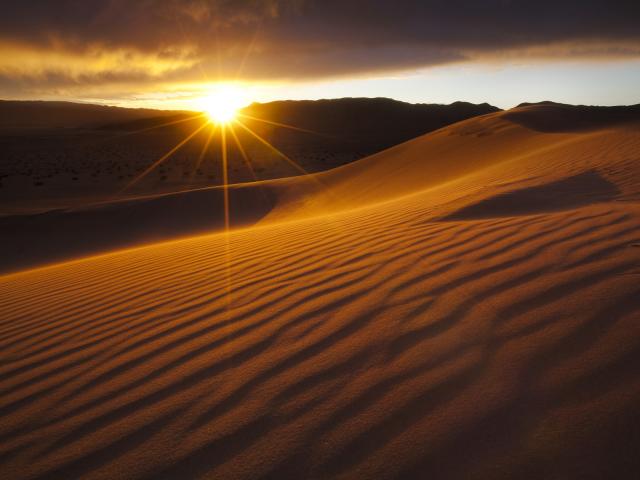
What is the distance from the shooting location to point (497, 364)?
2.18 m

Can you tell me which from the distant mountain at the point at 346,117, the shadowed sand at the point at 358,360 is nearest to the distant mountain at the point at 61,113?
the distant mountain at the point at 346,117

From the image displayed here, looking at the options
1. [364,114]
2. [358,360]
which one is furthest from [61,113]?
[358,360]

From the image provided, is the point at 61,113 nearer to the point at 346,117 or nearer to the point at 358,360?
the point at 346,117

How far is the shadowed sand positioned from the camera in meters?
1.78

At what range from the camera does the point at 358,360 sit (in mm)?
2418

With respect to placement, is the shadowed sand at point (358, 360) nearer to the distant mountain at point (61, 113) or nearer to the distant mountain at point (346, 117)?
the distant mountain at point (346, 117)

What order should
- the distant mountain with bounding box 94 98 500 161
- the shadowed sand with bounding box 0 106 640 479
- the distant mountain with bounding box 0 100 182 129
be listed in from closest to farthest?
the shadowed sand with bounding box 0 106 640 479 < the distant mountain with bounding box 94 98 500 161 < the distant mountain with bounding box 0 100 182 129

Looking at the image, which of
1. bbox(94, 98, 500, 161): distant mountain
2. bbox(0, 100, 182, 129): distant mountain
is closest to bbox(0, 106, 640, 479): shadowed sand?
bbox(94, 98, 500, 161): distant mountain

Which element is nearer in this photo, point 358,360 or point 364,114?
point 358,360

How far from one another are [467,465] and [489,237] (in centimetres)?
270

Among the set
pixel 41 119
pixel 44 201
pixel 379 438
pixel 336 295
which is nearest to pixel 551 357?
pixel 379 438

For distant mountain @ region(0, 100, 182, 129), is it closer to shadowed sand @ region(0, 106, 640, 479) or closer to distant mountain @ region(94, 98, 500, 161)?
distant mountain @ region(94, 98, 500, 161)

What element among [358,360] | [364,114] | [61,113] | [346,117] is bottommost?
[358,360]

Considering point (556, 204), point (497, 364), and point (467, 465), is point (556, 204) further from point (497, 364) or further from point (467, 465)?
point (467, 465)
